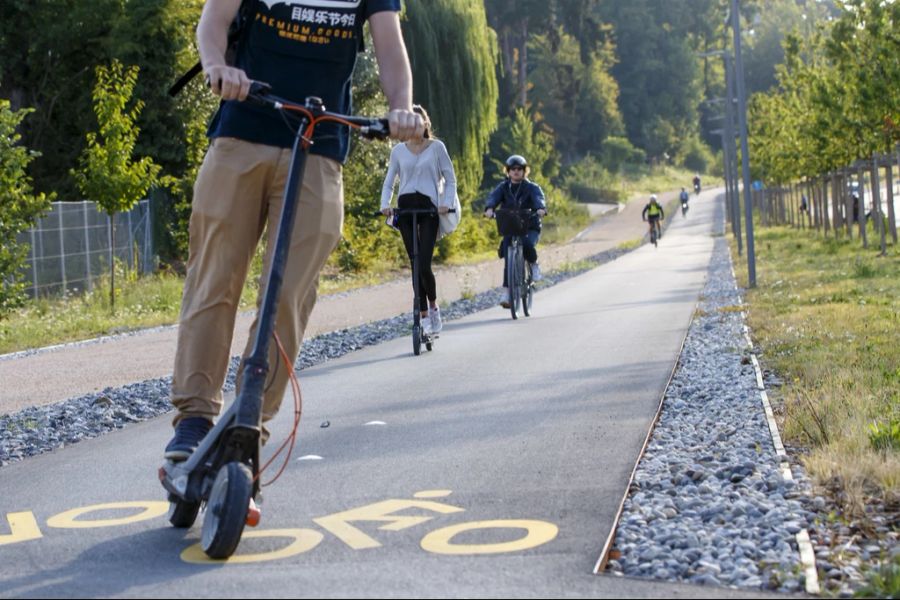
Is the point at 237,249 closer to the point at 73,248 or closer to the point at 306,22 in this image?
the point at 306,22

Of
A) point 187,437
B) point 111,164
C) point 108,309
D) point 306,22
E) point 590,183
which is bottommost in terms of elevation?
point 108,309

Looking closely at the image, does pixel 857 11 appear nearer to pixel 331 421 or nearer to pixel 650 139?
pixel 331 421

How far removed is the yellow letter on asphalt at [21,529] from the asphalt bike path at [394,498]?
0.05 feet

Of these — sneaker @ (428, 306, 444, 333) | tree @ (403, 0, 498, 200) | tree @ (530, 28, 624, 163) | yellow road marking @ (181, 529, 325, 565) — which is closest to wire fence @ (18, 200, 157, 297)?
sneaker @ (428, 306, 444, 333)

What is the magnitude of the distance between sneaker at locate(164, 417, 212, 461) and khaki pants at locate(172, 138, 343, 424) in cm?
3

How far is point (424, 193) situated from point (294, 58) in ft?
24.0

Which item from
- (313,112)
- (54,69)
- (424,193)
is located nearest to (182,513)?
(313,112)

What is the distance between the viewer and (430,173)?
12070mm

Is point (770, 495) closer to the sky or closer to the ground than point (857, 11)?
closer to the ground

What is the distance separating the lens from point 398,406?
8.73 meters

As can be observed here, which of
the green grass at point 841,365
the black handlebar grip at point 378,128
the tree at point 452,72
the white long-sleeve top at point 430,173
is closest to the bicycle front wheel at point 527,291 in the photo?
the green grass at point 841,365

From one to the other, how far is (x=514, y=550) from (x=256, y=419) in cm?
91

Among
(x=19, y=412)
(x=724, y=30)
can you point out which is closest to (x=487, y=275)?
(x=19, y=412)

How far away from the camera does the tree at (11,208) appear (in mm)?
18656
